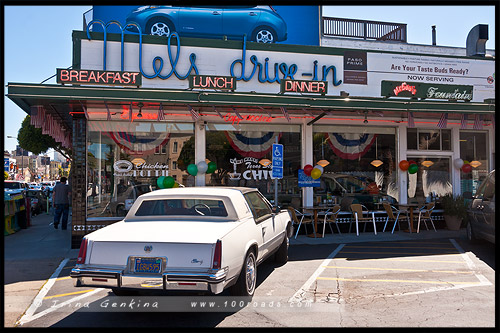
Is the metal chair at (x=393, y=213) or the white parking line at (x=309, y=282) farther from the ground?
the metal chair at (x=393, y=213)

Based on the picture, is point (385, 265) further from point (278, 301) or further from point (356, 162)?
point (356, 162)

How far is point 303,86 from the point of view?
1069 centimetres

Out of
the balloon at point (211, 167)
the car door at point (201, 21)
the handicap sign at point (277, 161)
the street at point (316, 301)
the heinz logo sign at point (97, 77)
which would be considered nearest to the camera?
the street at point (316, 301)

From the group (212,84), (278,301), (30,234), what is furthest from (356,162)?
(30,234)

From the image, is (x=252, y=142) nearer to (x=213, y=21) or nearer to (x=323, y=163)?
(x=323, y=163)

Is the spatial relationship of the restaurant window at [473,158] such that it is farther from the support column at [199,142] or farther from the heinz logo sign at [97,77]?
the heinz logo sign at [97,77]

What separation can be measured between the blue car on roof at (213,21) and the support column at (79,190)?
885 cm

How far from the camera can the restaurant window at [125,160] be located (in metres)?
10.6

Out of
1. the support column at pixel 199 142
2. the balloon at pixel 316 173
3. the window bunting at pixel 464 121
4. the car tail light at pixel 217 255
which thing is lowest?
the car tail light at pixel 217 255

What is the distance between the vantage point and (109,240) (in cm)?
489

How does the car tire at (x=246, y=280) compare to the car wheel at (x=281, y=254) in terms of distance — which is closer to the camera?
the car tire at (x=246, y=280)

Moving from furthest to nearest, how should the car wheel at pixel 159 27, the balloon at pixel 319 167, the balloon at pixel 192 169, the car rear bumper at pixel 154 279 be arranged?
the car wheel at pixel 159 27
the balloon at pixel 319 167
the balloon at pixel 192 169
the car rear bumper at pixel 154 279

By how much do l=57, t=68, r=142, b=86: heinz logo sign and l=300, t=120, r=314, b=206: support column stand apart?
16.5 feet

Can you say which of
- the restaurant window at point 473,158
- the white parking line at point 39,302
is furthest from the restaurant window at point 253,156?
the restaurant window at point 473,158
